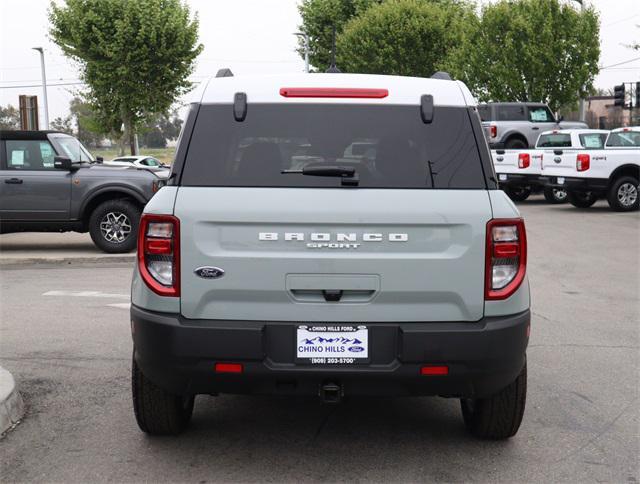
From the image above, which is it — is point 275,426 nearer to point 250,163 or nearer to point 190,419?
point 190,419

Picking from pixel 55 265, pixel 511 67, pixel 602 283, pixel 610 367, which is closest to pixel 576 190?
pixel 602 283

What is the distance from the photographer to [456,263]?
4148 millimetres

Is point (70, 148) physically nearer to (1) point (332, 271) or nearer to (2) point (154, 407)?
(2) point (154, 407)

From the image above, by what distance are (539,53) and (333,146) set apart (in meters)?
38.2

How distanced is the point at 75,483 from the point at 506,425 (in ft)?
7.10

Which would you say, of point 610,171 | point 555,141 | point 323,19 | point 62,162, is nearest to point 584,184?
point 610,171

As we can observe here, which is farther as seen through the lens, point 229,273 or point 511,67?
point 511,67

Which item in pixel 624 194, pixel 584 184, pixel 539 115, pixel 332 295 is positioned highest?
pixel 539 115

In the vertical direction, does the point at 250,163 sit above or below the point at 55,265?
above

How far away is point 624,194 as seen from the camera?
21.2 meters

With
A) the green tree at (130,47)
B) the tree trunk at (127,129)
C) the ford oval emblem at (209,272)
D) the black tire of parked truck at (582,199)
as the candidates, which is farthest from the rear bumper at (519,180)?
the tree trunk at (127,129)

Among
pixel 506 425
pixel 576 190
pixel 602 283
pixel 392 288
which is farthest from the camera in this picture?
pixel 576 190

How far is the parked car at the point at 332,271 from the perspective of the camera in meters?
4.11

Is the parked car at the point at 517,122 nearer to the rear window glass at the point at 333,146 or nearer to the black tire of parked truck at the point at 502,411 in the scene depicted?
the black tire of parked truck at the point at 502,411
